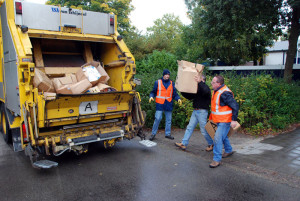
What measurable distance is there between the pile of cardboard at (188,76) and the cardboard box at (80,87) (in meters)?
1.69

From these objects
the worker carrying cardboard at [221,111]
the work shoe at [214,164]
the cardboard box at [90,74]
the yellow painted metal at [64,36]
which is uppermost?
the yellow painted metal at [64,36]

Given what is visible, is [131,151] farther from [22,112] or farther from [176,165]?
[22,112]

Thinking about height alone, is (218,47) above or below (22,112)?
above

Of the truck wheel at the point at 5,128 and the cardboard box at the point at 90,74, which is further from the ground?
the cardboard box at the point at 90,74

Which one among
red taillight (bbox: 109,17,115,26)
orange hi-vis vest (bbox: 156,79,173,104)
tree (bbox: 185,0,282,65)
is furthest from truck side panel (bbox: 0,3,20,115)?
tree (bbox: 185,0,282,65)

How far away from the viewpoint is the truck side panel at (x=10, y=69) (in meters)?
4.48

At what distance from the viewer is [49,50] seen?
5.93m

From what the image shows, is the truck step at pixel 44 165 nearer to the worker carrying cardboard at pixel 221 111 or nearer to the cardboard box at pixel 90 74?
the cardboard box at pixel 90 74

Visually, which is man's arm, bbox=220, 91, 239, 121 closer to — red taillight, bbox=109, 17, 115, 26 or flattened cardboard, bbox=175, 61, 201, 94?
flattened cardboard, bbox=175, 61, 201, 94

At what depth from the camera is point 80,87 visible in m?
4.71

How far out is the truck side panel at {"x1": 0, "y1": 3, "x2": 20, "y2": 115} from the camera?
4.48 metres

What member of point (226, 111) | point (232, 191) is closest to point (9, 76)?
point (226, 111)

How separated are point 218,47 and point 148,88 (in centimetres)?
781

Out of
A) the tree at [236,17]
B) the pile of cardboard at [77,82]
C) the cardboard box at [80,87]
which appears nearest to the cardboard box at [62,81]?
the pile of cardboard at [77,82]
